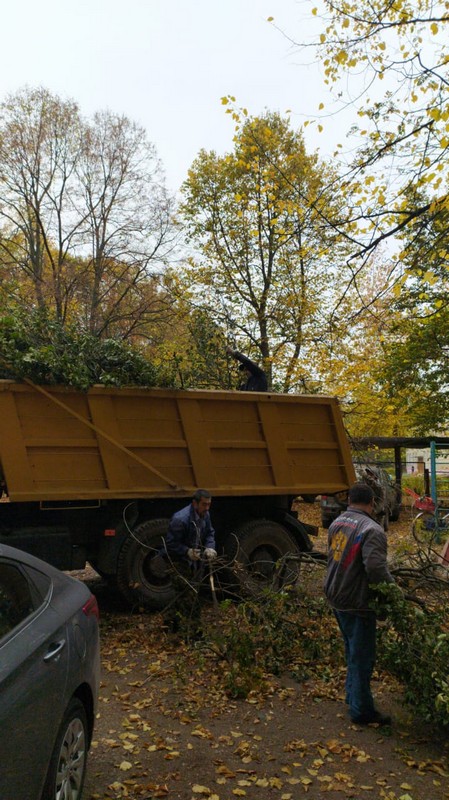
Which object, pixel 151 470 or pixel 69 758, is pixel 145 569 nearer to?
pixel 151 470

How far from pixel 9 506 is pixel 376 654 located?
3.97 metres

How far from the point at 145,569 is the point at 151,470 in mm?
1130

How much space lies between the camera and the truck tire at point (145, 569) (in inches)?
273

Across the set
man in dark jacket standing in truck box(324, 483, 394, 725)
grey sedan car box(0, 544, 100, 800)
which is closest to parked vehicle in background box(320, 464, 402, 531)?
man in dark jacket standing in truck box(324, 483, 394, 725)

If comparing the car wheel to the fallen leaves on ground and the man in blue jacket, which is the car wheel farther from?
the man in blue jacket

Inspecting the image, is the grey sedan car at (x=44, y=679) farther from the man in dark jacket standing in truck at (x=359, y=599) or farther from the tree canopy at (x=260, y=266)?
the tree canopy at (x=260, y=266)

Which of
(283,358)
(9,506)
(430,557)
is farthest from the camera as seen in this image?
(283,358)

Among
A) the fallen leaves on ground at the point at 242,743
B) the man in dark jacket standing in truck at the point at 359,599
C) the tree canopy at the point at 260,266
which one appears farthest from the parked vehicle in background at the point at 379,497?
the man in dark jacket standing in truck at the point at 359,599

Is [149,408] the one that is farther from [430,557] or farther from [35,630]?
[35,630]

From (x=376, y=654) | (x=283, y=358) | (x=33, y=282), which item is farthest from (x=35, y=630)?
(x=33, y=282)

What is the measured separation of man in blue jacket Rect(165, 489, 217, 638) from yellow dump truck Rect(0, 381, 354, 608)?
0.37 meters

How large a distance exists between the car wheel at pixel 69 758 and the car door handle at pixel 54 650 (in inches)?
11.0

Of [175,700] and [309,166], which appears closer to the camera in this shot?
[175,700]

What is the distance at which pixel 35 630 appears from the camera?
2.91 metres
